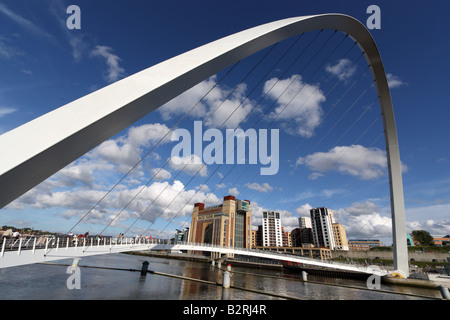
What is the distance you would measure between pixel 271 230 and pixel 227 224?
35615mm

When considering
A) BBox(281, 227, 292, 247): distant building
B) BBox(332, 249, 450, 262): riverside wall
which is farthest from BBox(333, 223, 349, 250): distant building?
BBox(332, 249, 450, 262): riverside wall

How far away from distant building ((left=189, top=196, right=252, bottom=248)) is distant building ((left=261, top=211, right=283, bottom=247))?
2483 cm

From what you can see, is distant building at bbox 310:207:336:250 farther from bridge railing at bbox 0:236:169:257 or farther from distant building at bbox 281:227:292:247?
bridge railing at bbox 0:236:169:257

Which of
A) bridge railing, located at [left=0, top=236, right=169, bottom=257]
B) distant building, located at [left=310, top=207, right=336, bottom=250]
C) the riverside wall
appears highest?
distant building, located at [left=310, top=207, right=336, bottom=250]

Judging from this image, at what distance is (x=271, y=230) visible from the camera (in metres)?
103

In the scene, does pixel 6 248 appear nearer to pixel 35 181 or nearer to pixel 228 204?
pixel 35 181

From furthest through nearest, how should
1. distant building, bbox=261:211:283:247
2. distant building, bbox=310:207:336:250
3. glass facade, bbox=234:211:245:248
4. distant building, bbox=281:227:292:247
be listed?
distant building, bbox=281:227:292:247 < distant building, bbox=261:211:283:247 < distant building, bbox=310:207:336:250 < glass facade, bbox=234:211:245:248

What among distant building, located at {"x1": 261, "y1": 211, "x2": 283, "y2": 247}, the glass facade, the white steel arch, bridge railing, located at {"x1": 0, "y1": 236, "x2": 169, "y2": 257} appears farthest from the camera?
distant building, located at {"x1": 261, "y1": 211, "x2": 283, "y2": 247}

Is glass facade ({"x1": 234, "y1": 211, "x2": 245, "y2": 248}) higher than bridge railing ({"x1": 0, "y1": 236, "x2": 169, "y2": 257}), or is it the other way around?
glass facade ({"x1": 234, "y1": 211, "x2": 245, "y2": 248})

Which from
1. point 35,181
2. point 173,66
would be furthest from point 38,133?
point 173,66

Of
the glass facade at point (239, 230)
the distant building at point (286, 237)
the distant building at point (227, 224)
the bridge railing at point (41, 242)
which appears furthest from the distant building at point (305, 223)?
the bridge railing at point (41, 242)

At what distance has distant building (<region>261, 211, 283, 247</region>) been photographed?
100562mm

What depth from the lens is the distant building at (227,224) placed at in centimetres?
7600

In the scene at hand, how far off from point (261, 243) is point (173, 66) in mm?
110134
